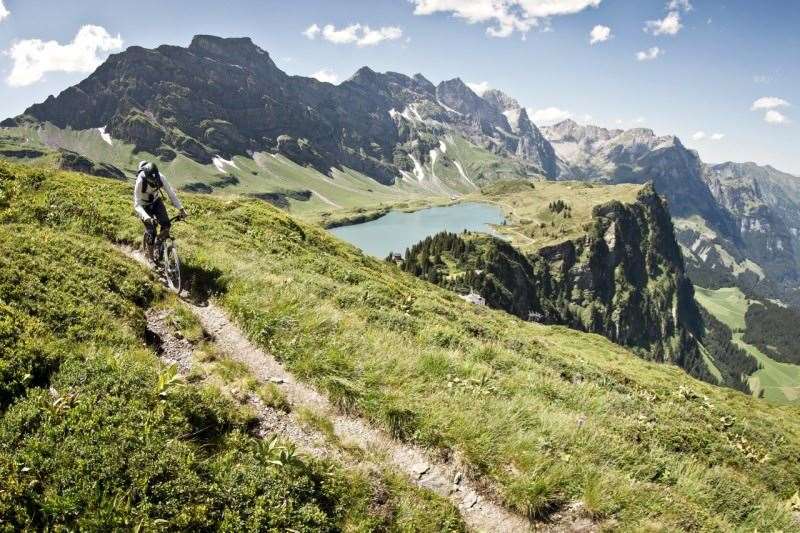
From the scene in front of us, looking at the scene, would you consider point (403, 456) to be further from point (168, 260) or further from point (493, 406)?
point (168, 260)

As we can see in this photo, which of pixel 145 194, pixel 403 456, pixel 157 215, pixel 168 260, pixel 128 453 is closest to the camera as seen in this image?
pixel 128 453

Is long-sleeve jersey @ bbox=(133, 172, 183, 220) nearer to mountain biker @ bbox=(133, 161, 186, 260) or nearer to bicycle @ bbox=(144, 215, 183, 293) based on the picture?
mountain biker @ bbox=(133, 161, 186, 260)

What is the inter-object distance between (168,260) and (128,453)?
402 inches

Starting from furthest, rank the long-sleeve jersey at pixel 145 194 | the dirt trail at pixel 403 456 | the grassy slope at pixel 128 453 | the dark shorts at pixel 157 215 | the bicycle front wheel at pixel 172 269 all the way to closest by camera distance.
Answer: the dark shorts at pixel 157 215, the long-sleeve jersey at pixel 145 194, the bicycle front wheel at pixel 172 269, the dirt trail at pixel 403 456, the grassy slope at pixel 128 453

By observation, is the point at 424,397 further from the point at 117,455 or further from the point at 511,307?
the point at 511,307

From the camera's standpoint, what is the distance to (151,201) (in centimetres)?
1662

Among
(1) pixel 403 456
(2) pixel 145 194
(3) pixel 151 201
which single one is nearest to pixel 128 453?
(1) pixel 403 456

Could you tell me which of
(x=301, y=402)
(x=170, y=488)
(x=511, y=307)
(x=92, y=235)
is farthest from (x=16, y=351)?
(x=511, y=307)

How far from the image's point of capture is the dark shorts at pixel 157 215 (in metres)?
16.6

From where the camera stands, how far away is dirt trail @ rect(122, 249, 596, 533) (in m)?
8.41

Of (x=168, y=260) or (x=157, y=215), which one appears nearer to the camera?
(x=168, y=260)

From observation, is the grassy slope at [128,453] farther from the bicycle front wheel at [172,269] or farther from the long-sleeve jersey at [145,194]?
the long-sleeve jersey at [145,194]

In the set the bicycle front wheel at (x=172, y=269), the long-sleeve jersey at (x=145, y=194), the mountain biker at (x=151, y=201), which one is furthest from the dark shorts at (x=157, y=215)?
the bicycle front wheel at (x=172, y=269)

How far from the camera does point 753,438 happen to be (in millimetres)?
22516
